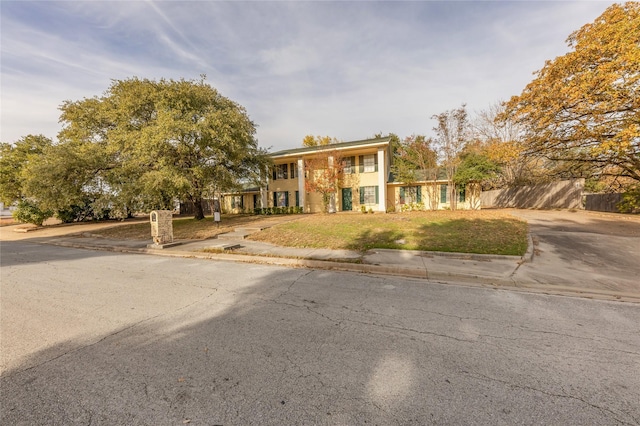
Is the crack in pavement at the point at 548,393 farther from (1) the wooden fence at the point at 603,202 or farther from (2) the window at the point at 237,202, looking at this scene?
(2) the window at the point at 237,202

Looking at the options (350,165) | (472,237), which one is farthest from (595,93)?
(350,165)

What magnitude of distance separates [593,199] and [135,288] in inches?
1180

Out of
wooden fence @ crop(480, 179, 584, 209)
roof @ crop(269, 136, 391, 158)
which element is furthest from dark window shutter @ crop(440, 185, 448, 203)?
wooden fence @ crop(480, 179, 584, 209)

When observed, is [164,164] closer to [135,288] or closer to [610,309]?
[135,288]

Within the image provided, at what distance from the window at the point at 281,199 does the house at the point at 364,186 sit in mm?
104

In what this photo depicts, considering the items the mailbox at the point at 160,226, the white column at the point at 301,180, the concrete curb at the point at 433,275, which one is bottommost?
the concrete curb at the point at 433,275

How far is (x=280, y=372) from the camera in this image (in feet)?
8.44

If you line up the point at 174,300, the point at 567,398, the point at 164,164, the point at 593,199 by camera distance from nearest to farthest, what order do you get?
the point at 567,398 < the point at 174,300 < the point at 164,164 < the point at 593,199

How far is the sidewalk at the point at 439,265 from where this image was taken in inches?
204

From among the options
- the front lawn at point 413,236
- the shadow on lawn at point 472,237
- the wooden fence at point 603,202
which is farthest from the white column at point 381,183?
the wooden fence at point 603,202

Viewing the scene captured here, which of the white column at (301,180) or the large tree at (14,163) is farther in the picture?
the white column at (301,180)

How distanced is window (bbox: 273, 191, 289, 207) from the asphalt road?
21.0 metres

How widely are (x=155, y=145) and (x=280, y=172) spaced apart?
13.5m

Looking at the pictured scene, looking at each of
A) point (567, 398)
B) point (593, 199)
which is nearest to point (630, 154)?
point (593, 199)
